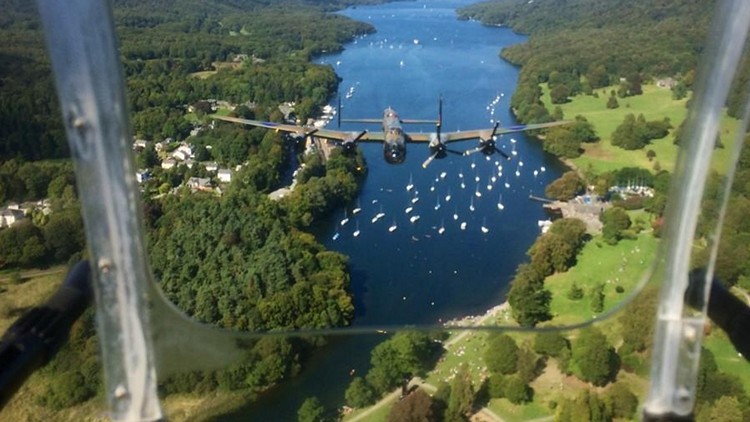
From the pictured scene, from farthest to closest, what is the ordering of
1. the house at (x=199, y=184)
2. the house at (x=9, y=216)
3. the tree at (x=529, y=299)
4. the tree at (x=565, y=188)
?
the tree at (x=565, y=188)
the house at (x=199, y=184)
the tree at (x=529, y=299)
the house at (x=9, y=216)

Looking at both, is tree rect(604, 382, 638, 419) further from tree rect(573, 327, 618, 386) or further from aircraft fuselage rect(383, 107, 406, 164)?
aircraft fuselage rect(383, 107, 406, 164)

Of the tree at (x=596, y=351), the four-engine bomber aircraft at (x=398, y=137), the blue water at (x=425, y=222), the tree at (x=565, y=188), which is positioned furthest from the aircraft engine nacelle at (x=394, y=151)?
the tree at (x=596, y=351)

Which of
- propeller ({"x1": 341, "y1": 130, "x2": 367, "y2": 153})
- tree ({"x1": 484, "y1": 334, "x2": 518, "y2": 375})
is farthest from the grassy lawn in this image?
propeller ({"x1": 341, "y1": 130, "x2": 367, "y2": 153})

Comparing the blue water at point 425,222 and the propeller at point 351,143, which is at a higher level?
the propeller at point 351,143

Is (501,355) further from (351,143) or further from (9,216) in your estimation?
(351,143)

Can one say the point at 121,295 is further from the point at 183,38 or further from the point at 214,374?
the point at 183,38

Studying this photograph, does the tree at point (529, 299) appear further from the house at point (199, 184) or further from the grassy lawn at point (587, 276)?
the house at point (199, 184)

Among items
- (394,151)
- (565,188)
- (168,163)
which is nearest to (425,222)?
(394,151)
